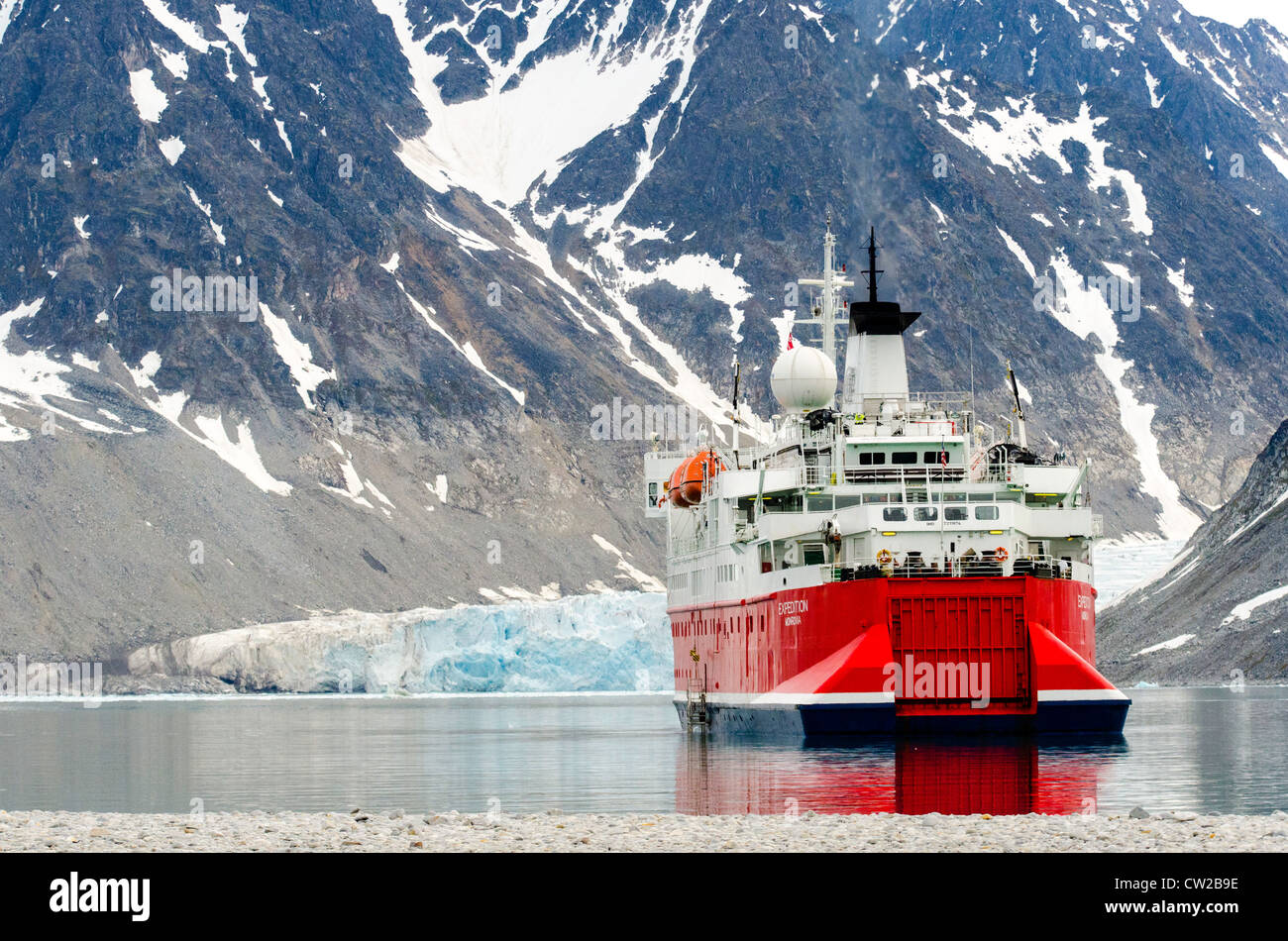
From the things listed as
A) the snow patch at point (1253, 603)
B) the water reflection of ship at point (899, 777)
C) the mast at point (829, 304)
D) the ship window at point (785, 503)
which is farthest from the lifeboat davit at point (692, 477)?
the snow patch at point (1253, 603)

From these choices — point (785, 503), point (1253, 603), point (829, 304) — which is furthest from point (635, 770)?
point (1253, 603)

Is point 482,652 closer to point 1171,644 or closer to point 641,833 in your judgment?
point 1171,644

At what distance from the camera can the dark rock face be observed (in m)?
107

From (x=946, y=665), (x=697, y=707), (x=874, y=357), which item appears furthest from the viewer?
(x=697, y=707)

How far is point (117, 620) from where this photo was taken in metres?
166

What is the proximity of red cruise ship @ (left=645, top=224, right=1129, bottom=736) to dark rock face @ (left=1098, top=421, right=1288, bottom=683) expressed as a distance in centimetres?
4849

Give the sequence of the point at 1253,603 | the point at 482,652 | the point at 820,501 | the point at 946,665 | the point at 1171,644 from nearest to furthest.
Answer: the point at 946,665 < the point at 820,501 < the point at 1253,603 < the point at 1171,644 < the point at 482,652

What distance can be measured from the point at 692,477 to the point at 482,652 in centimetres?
7378

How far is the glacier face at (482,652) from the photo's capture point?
450 ft

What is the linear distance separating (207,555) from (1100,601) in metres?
80.4

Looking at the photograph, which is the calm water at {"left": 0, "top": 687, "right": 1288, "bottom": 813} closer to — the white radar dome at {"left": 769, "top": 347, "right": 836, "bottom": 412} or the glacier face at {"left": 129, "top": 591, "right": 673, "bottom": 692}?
the white radar dome at {"left": 769, "top": 347, "right": 836, "bottom": 412}

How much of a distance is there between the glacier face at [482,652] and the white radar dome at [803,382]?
248 ft

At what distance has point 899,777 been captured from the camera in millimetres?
39250
